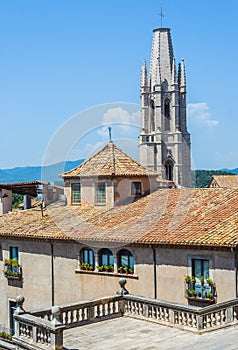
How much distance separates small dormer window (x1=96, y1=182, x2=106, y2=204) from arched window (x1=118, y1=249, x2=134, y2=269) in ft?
22.9

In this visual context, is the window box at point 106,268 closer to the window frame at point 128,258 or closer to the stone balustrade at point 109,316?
the window frame at point 128,258

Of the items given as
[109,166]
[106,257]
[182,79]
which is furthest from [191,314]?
[182,79]

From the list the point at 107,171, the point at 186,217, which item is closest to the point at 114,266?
the point at 186,217

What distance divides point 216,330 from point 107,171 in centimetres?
1691

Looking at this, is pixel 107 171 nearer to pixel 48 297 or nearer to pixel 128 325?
pixel 48 297

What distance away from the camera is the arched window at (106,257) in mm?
29931

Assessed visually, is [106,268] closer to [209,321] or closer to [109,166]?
[109,166]

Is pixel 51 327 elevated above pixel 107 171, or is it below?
below

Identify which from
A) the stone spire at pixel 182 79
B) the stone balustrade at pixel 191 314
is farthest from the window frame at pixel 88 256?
the stone spire at pixel 182 79

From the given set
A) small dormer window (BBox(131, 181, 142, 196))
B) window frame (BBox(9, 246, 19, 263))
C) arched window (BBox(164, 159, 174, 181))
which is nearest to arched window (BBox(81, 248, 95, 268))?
window frame (BBox(9, 246, 19, 263))

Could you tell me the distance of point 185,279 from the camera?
26609 mm

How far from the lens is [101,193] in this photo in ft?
119

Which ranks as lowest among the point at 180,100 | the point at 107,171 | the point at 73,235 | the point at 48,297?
the point at 48,297

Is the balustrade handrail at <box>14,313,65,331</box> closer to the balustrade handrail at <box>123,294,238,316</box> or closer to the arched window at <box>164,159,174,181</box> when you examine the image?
the balustrade handrail at <box>123,294,238,316</box>
